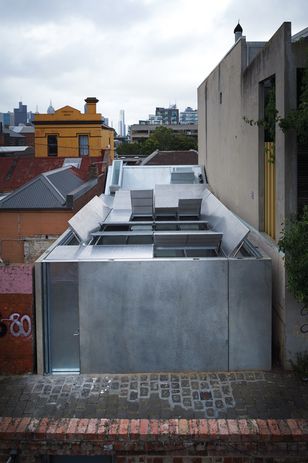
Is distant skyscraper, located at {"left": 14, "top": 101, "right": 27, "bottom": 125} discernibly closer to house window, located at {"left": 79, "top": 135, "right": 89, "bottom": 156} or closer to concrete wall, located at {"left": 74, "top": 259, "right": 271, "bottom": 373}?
house window, located at {"left": 79, "top": 135, "right": 89, "bottom": 156}

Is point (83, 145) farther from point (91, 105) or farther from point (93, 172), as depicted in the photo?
point (93, 172)

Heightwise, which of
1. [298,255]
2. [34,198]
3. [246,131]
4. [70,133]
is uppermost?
[70,133]

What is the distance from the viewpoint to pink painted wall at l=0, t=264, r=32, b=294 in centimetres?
932

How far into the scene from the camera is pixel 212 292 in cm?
935

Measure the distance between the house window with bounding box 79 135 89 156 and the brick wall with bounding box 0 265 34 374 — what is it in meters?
31.8

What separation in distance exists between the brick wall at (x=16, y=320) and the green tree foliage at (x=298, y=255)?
14.9 ft

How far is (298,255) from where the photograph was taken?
7730mm

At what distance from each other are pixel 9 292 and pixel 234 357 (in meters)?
4.28

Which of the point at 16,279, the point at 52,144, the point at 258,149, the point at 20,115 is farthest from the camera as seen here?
the point at 20,115

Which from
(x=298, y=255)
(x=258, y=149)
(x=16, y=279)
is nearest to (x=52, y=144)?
(x=258, y=149)

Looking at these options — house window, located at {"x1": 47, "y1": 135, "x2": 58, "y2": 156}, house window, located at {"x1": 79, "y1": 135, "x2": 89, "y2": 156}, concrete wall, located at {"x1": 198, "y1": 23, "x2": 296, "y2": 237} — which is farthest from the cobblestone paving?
house window, located at {"x1": 47, "y1": 135, "x2": 58, "y2": 156}

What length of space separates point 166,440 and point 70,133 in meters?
35.0

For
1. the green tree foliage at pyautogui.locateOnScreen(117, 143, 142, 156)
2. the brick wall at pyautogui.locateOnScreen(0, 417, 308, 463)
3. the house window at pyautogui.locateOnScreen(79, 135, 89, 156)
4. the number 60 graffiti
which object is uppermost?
the green tree foliage at pyautogui.locateOnScreen(117, 143, 142, 156)

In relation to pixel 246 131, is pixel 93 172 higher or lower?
higher
